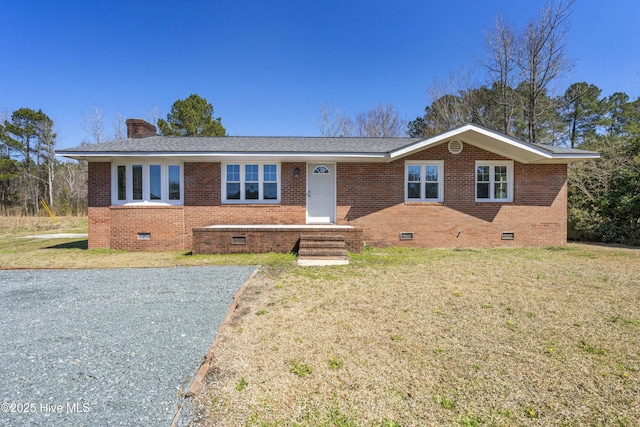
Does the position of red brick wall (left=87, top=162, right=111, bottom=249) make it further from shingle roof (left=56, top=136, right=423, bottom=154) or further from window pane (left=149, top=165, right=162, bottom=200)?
window pane (left=149, top=165, right=162, bottom=200)

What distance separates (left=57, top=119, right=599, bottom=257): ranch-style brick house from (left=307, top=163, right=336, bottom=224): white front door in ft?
0.11

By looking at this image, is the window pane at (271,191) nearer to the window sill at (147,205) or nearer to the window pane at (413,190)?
the window sill at (147,205)

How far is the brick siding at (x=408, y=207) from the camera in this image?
10.0 m

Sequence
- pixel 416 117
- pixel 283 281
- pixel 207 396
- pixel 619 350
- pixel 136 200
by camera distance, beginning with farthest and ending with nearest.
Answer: pixel 416 117, pixel 136 200, pixel 283 281, pixel 619 350, pixel 207 396

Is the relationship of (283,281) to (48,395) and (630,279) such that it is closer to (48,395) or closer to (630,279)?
(48,395)

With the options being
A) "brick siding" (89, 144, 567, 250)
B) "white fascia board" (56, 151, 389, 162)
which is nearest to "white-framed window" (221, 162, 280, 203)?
"brick siding" (89, 144, 567, 250)

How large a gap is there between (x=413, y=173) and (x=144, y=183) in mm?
9121

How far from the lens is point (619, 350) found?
307 centimetres

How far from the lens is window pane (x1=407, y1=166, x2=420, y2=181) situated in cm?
1030

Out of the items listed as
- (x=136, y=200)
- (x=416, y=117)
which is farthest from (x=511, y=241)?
(x=416, y=117)

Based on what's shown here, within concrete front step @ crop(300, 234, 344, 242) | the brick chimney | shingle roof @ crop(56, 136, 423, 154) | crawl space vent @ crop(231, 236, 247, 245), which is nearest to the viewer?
concrete front step @ crop(300, 234, 344, 242)

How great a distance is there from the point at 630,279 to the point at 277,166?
30.2 feet

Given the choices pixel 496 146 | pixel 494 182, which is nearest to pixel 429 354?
pixel 496 146

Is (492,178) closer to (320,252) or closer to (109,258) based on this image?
(320,252)
